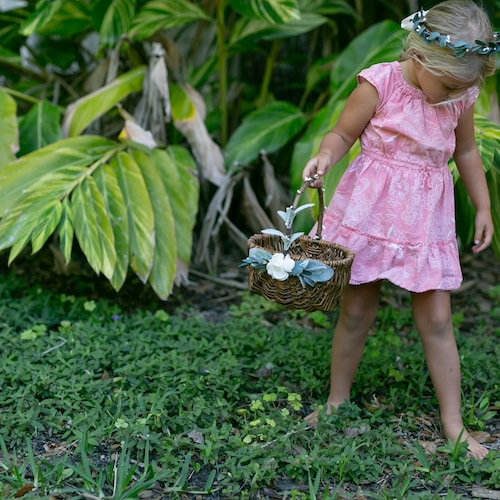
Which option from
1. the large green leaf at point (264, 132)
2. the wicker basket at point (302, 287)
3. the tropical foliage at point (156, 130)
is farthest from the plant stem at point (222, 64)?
the wicker basket at point (302, 287)

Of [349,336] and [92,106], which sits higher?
[92,106]

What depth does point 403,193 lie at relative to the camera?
2092 millimetres

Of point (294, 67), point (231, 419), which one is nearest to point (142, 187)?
point (231, 419)

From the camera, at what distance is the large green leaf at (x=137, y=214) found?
9.43ft

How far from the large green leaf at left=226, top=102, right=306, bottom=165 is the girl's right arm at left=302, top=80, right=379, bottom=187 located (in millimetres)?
1358

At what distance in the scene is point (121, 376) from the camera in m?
2.45

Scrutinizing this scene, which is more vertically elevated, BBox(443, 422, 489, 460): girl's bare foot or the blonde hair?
the blonde hair

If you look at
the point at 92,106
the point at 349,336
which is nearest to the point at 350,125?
the point at 349,336

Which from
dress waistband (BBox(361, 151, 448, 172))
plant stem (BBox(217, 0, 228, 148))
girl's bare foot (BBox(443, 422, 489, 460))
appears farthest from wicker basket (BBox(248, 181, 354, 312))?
plant stem (BBox(217, 0, 228, 148))

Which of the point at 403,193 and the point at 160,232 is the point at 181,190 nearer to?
the point at 160,232

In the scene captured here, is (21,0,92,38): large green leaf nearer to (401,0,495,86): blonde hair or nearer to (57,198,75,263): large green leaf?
(57,198,75,263): large green leaf

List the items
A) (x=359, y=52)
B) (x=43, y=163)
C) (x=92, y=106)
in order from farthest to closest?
(x=359, y=52) → (x=92, y=106) → (x=43, y=163)

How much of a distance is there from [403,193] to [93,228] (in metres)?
1.21

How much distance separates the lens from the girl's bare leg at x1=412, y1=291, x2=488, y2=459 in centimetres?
217
